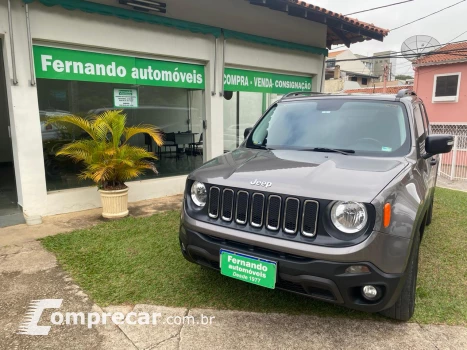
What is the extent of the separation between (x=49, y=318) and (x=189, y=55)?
546 centimetres

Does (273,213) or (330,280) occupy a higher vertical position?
(273,213)

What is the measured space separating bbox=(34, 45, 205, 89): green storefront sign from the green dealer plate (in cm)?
449

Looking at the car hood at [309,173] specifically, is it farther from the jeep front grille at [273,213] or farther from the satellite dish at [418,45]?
the satellite dish at [418,45]

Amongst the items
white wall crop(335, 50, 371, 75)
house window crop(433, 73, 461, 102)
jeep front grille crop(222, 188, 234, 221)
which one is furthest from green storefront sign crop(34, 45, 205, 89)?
white wall crop(335, 50, 371, 75)

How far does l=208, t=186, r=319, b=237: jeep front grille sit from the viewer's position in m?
2.50

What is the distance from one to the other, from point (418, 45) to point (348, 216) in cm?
1586

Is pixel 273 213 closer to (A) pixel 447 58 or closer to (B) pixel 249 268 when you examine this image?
(B) pixel 249 268

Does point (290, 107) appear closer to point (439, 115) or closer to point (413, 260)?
point (413, 260)

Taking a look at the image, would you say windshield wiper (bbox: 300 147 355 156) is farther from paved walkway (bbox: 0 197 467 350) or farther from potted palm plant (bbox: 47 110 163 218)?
potted palm plant (bbox: 47 110 163 218)

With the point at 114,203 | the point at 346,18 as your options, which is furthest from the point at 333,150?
the point at 346,18

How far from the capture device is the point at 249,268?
2625 millimetres

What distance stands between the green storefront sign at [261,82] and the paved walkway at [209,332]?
18.9ft

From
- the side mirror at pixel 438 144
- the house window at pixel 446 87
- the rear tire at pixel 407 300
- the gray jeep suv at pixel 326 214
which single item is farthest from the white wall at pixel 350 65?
the rear tire at pixel 407 300

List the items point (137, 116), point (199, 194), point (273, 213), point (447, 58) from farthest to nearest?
point (447, 58), point (137, 116), point (199, 194), point (273, 213)
